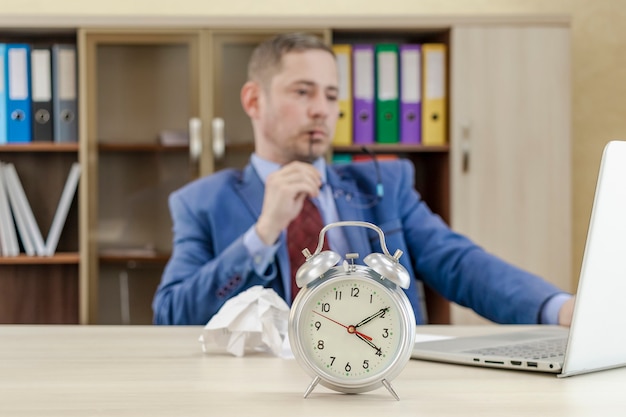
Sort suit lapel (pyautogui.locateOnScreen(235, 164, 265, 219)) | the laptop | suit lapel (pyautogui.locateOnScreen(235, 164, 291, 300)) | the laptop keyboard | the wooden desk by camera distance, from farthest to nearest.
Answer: suit lapel (pyautogui.locateOnScreen(235, 164, 265, 219)) → suit lapel (pyautogui.locateOnScreen(235, 164, 291, 300)) → the laptop keyboard → the laptop → the wooden desk

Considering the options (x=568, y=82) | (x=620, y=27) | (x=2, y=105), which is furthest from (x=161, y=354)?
(x=620, y=27)

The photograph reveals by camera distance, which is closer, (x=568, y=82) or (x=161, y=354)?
(x=161, y=354)

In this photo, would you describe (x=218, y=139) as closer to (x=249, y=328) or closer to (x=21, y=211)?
(x=21, y=211)

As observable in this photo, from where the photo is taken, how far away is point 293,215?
2955mm

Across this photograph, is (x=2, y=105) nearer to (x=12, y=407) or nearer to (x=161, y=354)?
(x=161, y=354)

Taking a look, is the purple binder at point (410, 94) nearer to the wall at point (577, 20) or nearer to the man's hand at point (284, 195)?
the wall at point (577, 20)

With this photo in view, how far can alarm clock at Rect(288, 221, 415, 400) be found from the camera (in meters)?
0.99

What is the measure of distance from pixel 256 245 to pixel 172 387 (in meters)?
1.75

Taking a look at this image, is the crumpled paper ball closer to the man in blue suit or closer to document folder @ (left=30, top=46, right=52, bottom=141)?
the man in blue suit

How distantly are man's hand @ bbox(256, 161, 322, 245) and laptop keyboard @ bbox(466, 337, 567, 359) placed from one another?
1527 mm

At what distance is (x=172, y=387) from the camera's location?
41.6 inches

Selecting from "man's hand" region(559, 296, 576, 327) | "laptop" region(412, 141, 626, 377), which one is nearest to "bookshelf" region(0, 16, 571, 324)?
"man's hand" region(559, 296, 576, 327)

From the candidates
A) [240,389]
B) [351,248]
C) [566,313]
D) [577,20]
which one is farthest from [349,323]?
[577,20]

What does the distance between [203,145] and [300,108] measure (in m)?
0.42
